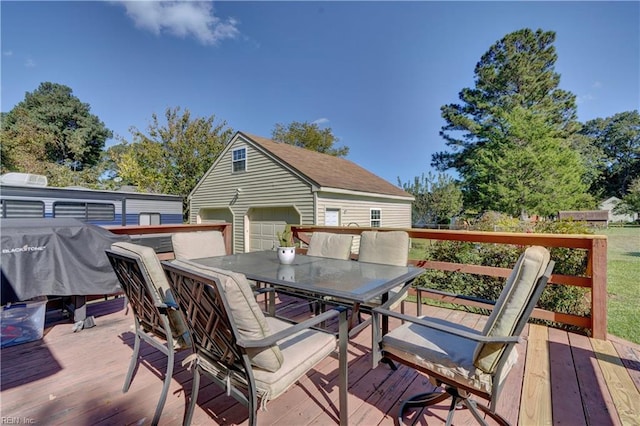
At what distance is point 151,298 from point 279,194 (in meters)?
8.23

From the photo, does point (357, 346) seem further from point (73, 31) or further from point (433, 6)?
point (73, 31)

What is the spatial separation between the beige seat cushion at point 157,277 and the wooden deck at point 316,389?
0.45 meters

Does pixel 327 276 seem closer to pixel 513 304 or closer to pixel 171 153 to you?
pixel 513 304

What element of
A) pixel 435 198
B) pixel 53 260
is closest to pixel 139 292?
pixel 53 260

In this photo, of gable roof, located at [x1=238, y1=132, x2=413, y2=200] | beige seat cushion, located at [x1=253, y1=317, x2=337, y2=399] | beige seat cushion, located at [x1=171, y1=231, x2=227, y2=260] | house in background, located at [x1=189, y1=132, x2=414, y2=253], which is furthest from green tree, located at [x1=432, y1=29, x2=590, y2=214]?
beige seat cushion, located at [x1=253, y1=317, x2=337, y2=399]

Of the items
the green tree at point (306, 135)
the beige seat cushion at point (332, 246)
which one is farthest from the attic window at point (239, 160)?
the green tree at point (306, 135)

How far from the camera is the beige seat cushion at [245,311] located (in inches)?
47.2

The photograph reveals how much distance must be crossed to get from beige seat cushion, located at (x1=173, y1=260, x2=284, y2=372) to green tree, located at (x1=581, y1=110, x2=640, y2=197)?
1678 inches

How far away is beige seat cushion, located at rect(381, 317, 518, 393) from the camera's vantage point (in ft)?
4.40

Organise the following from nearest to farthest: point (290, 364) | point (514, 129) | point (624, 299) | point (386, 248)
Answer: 1. point (290, 364)
2. point (386, 248)
3. point (624, 299)
4. point (514, 129)

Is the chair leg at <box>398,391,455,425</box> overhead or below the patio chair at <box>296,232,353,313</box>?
below

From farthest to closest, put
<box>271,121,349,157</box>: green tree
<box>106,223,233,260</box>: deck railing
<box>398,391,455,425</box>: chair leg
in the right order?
<box>271,121,349,157</box>: green tree < <box>106,223,233,260</box>: deck railing < <box>398,391,455,425</box>: chair leg

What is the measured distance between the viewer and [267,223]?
1037cm

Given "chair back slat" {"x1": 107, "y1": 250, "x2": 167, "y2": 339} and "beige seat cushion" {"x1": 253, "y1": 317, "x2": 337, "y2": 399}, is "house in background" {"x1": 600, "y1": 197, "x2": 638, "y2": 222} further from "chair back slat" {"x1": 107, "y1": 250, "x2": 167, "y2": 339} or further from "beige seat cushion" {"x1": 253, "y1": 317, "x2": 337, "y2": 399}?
"chair back slat" {"x1": 107, "y1": 250, "x2": 167, "y2": 339}
